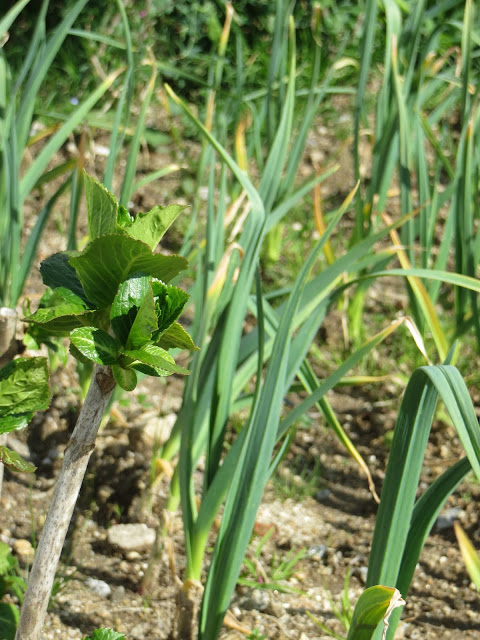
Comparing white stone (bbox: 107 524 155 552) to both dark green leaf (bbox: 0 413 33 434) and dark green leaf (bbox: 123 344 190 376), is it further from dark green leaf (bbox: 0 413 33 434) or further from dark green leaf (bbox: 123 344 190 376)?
dark green leaf (bbox: 123 344 190 376)

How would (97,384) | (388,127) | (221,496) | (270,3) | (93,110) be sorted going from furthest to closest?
(270,3), (93,110), (388,127), (221,496), (97,384)

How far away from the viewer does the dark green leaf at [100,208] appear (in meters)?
0.69

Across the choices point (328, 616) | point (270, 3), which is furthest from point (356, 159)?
point (270, 3)

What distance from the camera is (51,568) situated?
2.68 feet

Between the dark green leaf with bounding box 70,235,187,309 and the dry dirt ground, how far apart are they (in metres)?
0.64

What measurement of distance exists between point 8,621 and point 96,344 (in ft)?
1.76

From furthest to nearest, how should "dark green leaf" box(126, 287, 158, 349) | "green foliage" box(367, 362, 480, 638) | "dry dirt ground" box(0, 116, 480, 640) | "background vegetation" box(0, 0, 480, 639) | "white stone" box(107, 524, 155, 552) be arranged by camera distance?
1. "white stone" box(107, 524, 155, 552)
2. "dry dirt ground" box(0, 116, 480, 640)
3. "background vegetation" box(0, 0, 480, 639)
4. "green foliage" box(367, 362, 480, 638)
5. "dark green leaf" box(126, 287, 158, 349)

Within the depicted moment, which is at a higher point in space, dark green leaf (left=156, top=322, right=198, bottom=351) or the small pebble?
dark green leaf (left=156, top=322, right=198, bottom=351)

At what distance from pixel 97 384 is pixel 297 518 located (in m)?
0.96

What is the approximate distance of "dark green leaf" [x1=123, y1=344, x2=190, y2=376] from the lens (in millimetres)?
687

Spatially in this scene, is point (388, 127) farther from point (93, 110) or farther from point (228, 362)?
point (93, 110)

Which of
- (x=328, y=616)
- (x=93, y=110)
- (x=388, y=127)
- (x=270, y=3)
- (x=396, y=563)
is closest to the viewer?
(x=396, y=563)

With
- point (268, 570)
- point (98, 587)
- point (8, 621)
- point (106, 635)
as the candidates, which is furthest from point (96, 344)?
point (268, 570)

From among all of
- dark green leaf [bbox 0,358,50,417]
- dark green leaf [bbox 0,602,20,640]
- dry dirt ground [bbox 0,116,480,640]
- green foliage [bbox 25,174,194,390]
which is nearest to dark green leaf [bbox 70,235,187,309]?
green foliage [bbox 25,174,194,390]
